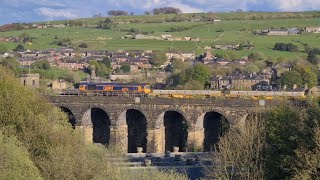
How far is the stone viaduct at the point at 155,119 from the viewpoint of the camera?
49.7 m

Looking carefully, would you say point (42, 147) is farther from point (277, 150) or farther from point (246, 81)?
point (246, 81)

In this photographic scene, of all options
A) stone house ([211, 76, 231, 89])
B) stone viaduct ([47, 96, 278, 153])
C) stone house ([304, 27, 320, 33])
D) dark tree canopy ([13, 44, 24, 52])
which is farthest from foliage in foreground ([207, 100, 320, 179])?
stone house ([304, 27, 320, 33])

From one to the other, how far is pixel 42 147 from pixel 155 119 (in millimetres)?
20486

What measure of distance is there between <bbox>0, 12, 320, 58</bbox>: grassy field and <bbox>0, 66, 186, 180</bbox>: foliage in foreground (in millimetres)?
77167

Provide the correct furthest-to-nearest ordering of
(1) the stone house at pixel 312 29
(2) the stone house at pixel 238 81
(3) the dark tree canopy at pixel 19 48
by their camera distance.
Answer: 1. (1) the stone house at pixel 312 29
2. (3) the dark tree canopy at pixel 19 48
3. (2) the stone house at pixel 238 81

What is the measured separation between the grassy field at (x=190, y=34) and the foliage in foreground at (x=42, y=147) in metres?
77.2

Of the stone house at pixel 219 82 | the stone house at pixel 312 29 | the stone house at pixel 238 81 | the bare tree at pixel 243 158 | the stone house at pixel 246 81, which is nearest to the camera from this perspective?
the bare tree at pixel 243 158

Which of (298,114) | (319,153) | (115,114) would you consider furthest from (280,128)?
(115,114)

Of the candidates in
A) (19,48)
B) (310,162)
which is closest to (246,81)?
(310,162)

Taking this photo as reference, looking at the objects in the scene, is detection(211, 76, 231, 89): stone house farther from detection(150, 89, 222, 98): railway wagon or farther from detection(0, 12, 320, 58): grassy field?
detection(0, 12, 320, 58): grassy field

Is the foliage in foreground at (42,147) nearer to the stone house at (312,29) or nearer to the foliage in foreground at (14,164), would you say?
the foliage in foreground at (14,164)

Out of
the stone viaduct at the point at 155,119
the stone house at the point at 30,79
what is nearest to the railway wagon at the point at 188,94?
the stone viaduct at the point at 155,119

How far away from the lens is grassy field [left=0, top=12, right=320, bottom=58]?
414ft

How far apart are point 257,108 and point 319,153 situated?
1979cm
